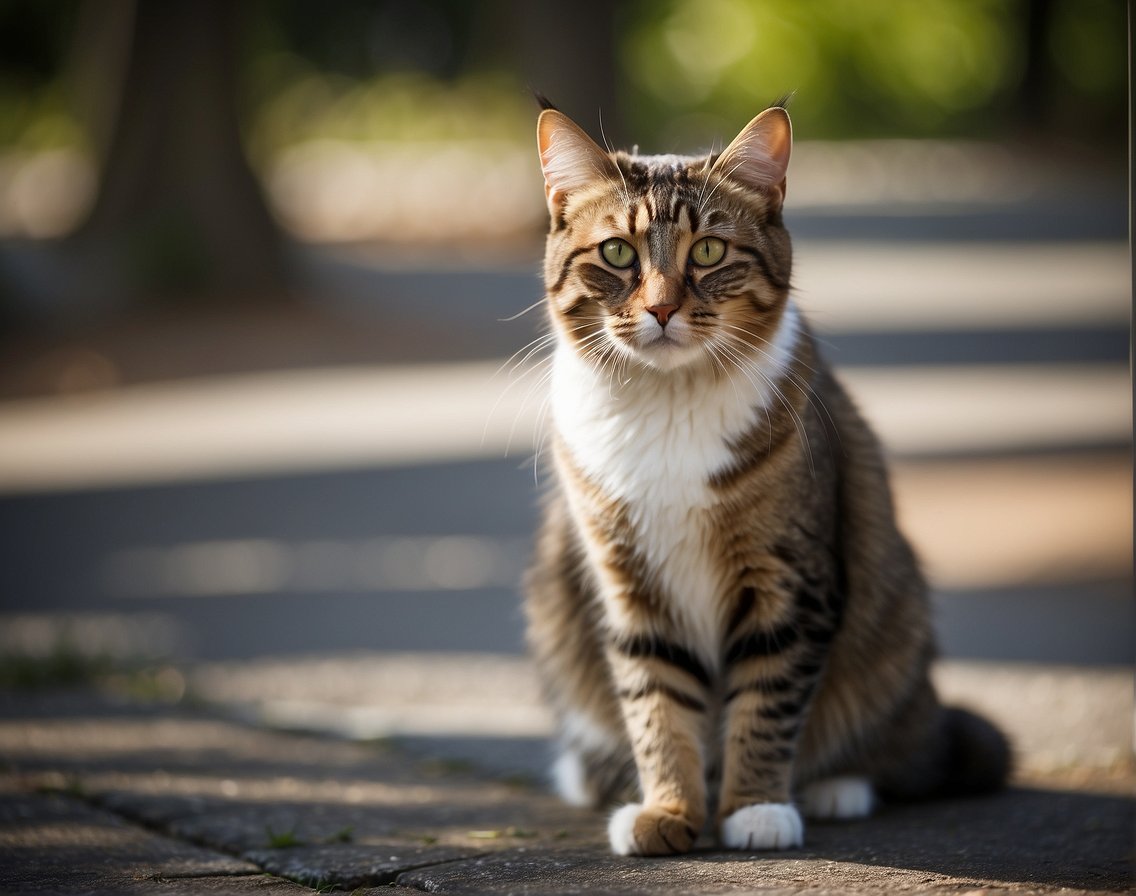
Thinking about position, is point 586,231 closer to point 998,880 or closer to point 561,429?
point 561,429

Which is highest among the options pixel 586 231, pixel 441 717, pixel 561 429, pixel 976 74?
pixel 976 74

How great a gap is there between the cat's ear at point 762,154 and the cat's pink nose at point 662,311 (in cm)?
35

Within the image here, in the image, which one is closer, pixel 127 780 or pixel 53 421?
pixel 127 780

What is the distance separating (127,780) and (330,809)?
556mm

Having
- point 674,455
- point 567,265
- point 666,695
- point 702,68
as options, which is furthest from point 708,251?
point 702,68

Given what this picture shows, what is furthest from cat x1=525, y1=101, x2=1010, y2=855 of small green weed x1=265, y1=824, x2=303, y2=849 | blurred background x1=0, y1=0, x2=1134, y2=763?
small green weed x1=265, y1=824, x2=303, y2=849

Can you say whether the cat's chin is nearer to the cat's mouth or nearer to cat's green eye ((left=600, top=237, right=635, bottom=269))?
the cat's mouth

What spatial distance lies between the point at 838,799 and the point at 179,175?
36.2 ft

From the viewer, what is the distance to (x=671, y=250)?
8.95ft

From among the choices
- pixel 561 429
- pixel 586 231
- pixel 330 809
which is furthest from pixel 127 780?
pixel 586 231

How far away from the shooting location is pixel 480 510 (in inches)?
286

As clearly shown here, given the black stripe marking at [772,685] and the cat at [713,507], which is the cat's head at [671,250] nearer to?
the cat at [713,507]

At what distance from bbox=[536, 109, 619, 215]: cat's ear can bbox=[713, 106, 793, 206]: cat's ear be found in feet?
0.79

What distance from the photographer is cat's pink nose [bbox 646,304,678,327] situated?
267 cm
